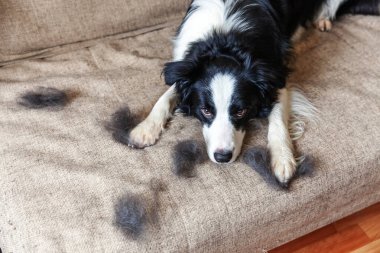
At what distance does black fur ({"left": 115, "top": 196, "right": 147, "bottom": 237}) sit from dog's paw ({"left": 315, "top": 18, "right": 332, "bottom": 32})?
155 centimetres

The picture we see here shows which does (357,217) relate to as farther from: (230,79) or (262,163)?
(230,79)

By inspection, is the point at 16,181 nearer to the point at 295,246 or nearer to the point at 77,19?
the point at 77,19

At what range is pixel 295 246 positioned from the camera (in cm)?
208

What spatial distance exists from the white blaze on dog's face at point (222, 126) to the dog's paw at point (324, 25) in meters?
1.02

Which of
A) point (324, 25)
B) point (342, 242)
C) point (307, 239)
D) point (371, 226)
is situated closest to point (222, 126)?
point (307, 239)

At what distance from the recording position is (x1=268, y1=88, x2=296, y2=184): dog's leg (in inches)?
67.7

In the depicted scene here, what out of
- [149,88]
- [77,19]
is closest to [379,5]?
[149,88]

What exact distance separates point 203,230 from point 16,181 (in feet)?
2.30

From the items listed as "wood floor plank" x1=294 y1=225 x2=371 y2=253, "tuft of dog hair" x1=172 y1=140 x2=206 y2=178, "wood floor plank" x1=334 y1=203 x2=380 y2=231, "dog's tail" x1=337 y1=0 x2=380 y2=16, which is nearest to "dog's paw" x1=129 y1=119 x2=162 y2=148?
"tuft of dog hair" x1=172 y1=140 x2=206 y2=178

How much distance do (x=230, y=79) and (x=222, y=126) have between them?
7.4 inches

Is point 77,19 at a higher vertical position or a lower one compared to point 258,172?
higher

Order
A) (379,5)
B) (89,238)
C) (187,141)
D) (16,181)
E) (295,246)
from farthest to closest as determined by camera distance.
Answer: (379,5)
(295,246)
(187,141)
(16,181)
(89,238)

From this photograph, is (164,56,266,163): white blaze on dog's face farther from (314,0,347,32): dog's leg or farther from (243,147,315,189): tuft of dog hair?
(314,0,347,32): dog's leg

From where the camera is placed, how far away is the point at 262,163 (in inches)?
68.5
